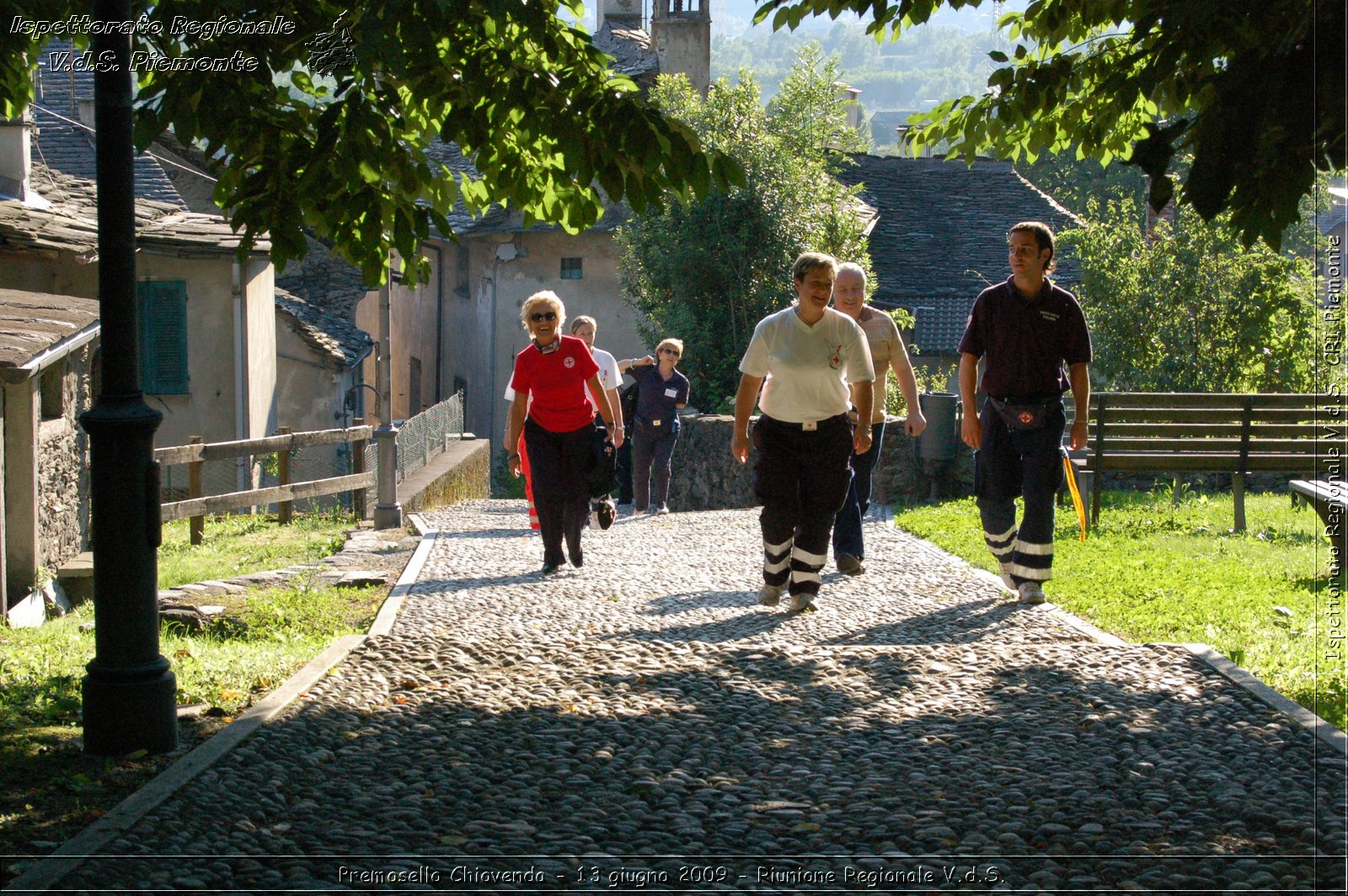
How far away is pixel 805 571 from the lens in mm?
7867

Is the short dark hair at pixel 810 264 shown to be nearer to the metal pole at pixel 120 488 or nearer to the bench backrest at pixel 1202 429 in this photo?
the metal pole at pixel 120 488

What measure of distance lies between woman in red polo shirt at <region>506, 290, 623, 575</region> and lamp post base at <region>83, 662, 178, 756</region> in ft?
14.9

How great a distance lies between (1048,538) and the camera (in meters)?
7.67

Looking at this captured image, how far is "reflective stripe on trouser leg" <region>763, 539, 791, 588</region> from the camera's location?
7.91 meters

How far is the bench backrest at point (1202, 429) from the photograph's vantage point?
12.5m

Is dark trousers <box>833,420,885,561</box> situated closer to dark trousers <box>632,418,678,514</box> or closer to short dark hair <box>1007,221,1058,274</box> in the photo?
short dark hair <box>1007,221,1058,274</box>

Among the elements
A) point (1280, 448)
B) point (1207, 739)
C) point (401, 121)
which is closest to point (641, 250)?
point (1280, 448)

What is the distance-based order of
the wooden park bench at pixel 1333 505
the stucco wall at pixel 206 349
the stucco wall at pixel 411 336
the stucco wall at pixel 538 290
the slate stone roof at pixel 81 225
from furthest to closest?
1. the stucco wall at pixel 411 336
2. the stucco wall at pixel 538 290
3. the stucco wall at pixel 206 349
4. the slate stone roof at pixel 81 225
5. the wooden park bench at pixel 1333 505

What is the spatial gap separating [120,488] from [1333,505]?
Result: 18.4ft

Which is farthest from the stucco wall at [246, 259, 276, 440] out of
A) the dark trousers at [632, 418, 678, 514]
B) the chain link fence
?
the dark trousers at [632, 418, 678, 514]

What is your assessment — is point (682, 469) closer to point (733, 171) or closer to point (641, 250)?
point (641, 250)

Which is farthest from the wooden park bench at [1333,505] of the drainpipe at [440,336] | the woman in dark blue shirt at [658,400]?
the drainpipe at [440,336]

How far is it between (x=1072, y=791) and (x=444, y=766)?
2.02 m

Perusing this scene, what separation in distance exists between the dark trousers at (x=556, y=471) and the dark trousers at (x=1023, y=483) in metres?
2.85
